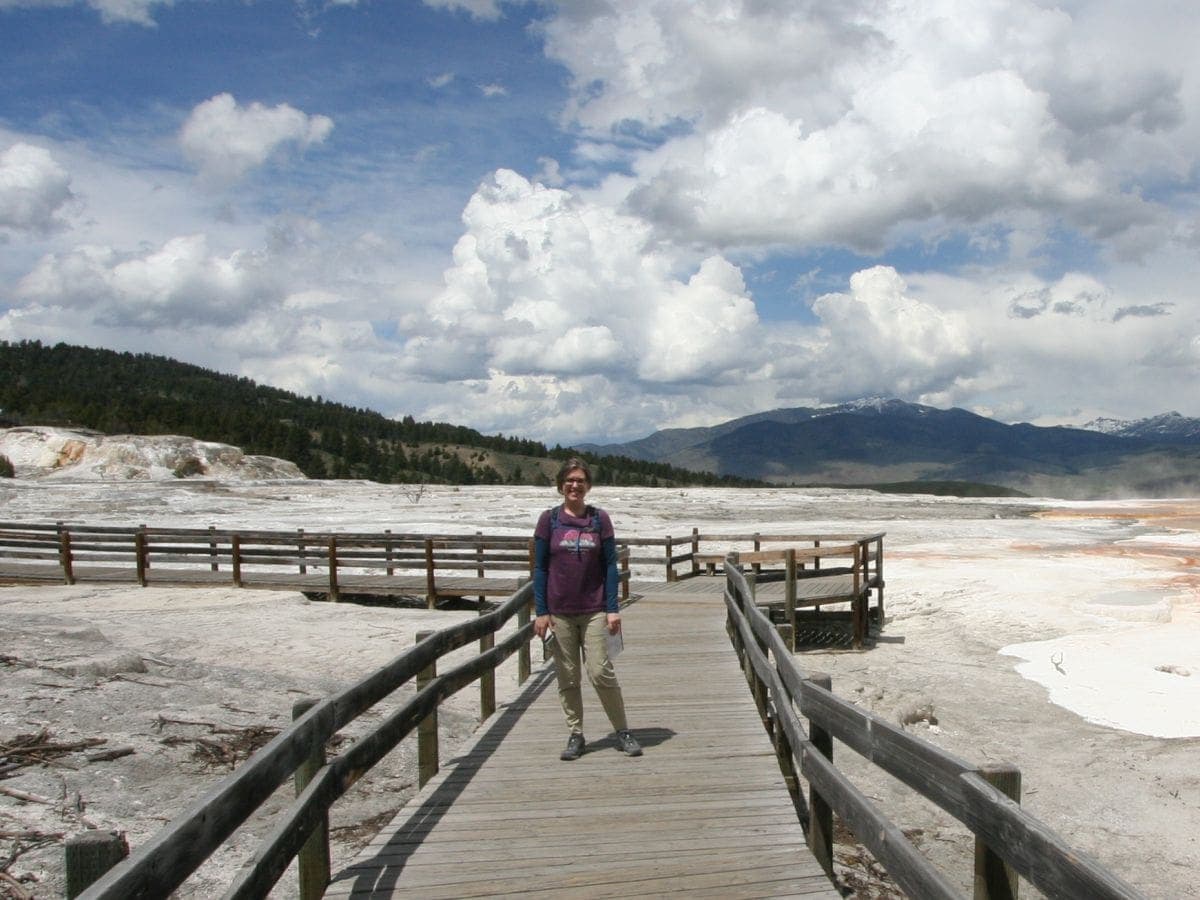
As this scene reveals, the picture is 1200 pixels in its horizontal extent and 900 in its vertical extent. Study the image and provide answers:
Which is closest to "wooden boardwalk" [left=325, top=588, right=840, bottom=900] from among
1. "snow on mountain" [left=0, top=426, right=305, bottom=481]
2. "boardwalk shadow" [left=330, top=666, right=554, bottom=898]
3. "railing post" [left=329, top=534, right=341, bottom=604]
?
"boardwalk shadow" [left=330, top=666, right=554, bottom=898]

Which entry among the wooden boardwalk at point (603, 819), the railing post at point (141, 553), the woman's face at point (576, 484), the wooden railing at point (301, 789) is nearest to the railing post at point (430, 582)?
the railing post at point (141, 553)

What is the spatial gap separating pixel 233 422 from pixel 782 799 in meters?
102

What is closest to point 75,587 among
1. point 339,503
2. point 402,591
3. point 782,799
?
point 402,591

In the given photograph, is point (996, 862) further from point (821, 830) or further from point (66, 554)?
point (66, 554)

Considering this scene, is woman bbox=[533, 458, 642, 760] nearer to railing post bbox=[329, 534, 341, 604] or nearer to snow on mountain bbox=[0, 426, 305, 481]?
railing post bbox=[329, 534, 341, 604]

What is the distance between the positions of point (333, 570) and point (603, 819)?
15219 mm

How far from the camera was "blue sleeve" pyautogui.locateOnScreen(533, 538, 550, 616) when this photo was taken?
256 inches

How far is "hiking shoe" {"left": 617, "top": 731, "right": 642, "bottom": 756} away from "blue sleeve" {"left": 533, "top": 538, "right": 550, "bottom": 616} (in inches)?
40.5

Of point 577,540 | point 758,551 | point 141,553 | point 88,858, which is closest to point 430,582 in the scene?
point 758,551

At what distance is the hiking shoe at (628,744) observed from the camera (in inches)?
255

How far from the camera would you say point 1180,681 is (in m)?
12.9

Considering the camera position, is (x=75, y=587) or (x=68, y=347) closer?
(x=75, y=587)

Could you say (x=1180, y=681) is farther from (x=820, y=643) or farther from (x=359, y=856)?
(x=359, y=856)

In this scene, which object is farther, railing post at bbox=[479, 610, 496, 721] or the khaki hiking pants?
railing post at bbox=[479, 610, 496, 721]
